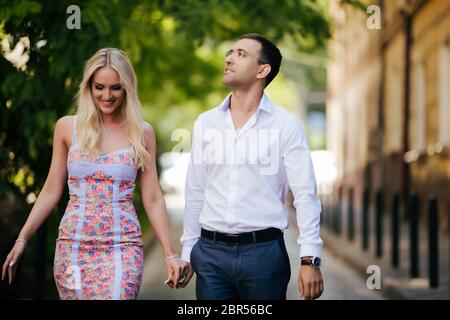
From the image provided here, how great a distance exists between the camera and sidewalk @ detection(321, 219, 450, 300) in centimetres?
1012

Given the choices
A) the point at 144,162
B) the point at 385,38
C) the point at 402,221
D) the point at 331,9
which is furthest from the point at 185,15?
the point at 385,38

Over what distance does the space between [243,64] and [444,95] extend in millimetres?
15697

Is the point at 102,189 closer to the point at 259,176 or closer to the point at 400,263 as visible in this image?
the point at 259,176

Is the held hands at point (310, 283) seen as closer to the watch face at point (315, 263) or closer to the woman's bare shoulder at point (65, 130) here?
the watch face at point (315, 263)

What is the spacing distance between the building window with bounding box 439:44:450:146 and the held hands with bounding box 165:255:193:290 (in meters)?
15.3

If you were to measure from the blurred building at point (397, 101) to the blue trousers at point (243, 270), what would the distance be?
6586 millimetres

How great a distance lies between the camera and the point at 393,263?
1253cm

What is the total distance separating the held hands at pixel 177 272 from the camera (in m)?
4.46

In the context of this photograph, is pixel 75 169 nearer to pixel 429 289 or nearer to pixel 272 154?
pixel 272 154

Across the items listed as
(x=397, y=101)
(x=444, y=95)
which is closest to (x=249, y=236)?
(x=444, y=95)

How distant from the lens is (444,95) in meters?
19.6

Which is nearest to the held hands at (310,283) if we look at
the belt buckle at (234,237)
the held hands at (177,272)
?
the belt buckle at (234,237)

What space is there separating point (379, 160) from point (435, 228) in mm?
18881

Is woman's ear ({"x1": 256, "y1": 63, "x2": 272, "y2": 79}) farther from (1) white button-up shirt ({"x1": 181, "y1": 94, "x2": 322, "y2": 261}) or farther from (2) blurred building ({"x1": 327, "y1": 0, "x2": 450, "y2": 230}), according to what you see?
(2) blurred building ({"x1": 327, "y1": 0, "x2": 450, "y2": 230})
